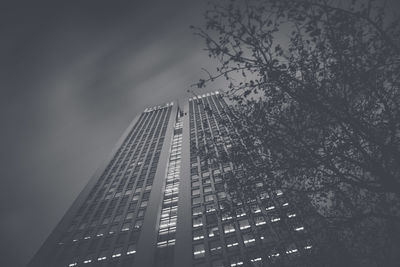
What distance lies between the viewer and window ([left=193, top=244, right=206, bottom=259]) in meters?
28.1

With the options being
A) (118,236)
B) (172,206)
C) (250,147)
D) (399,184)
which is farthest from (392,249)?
(172,206)

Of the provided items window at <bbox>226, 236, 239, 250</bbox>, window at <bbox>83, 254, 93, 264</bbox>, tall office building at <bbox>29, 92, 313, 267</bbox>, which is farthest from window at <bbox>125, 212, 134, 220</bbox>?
window at <bbox>226, 236, 239, 250</bbox>

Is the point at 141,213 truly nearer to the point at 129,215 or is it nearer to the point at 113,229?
the point at 129,215

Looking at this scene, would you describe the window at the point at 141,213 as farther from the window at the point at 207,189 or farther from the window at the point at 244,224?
the window at the point at 244,224

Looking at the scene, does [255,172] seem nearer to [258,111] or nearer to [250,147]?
[250,147]

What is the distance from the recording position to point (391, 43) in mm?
7488

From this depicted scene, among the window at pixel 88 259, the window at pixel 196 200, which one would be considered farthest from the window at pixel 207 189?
the window at pixel 88 259

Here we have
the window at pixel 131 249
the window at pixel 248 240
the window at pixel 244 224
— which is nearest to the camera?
the window at pixel 248 240

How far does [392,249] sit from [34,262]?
36889 millimetres

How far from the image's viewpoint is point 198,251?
94.6 feet

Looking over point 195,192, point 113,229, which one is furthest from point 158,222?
point 195,192

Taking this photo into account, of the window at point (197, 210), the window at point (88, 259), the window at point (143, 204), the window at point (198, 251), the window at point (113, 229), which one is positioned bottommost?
the window at point (198, 251)

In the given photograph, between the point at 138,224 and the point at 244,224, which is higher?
the point at 138,224

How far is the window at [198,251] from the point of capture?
28136 millimetres
